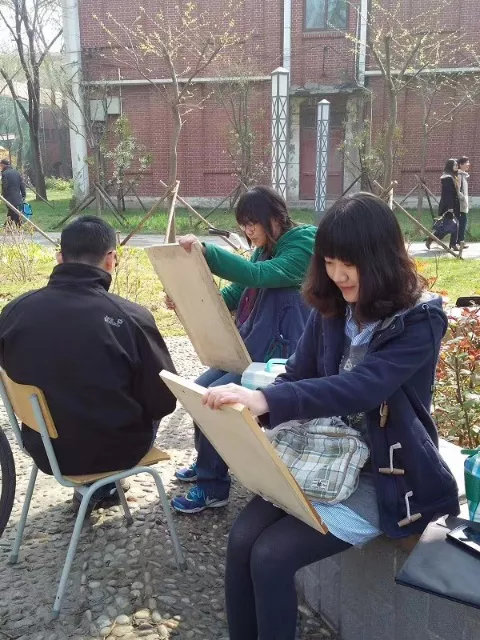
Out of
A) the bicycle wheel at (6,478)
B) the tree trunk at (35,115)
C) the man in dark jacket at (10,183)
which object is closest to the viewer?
the bicycle wheel at (6,478)

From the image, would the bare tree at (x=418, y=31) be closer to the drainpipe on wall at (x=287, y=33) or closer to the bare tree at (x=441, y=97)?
the bare tree at (x=441, y=97)

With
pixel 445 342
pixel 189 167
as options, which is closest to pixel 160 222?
pixel 189 167

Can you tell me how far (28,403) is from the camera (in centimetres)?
227

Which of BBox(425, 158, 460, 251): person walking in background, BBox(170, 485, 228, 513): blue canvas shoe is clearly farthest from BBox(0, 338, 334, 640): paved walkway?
BBox(425, 158, 460, 251): person walking in background

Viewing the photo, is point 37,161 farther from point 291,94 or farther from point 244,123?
point 291,94

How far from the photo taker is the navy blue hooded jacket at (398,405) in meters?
1.75

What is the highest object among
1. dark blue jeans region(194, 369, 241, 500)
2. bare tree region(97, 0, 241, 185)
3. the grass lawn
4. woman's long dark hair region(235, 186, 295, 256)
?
bare tree region(97, 0, 241, 185)

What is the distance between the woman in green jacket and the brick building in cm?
1664

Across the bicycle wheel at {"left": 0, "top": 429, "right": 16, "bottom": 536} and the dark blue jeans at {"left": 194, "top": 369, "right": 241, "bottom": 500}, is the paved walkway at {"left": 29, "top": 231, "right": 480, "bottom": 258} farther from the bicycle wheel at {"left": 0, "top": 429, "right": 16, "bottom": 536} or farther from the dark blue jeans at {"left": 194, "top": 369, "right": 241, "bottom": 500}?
Answer: the bicycle wheel at {"left": 0, "top": 429, "right": 16, "bottom": 536}

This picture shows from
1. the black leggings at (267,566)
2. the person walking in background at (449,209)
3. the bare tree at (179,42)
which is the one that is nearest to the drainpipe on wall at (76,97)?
the bare tree at (179,42)

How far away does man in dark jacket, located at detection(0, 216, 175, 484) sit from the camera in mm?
2283

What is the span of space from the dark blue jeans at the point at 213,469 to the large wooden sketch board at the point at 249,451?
101cm

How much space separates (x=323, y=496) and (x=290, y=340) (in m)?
1.19

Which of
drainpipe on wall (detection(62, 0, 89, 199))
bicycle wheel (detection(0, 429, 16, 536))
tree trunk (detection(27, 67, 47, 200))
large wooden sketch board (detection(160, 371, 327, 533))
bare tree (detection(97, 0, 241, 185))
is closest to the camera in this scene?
large wooden sketch board (detection(160, 371, 327, 533))
